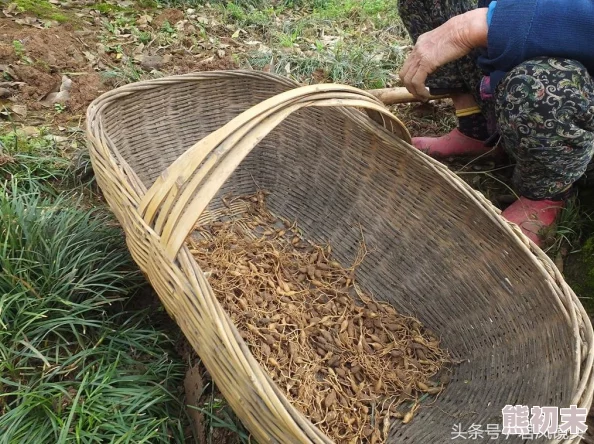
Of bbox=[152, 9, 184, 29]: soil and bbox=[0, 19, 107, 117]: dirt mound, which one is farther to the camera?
bbox=[152, 9, 184, 29]: soil

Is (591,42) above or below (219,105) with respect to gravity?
above

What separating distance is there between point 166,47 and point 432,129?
1.33 meters

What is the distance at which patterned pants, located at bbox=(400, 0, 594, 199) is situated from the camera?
50.1 inches

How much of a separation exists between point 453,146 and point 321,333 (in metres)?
0.98

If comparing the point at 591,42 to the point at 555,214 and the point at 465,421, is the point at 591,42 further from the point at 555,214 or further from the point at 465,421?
the point at 465,421

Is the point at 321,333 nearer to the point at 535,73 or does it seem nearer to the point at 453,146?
the point at 535,73

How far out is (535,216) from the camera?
63.8 inches

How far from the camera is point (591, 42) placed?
1247 millimetres

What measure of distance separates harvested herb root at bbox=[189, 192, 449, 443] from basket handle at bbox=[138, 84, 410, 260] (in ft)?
1.12

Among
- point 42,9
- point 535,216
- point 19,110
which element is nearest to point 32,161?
point 19,110

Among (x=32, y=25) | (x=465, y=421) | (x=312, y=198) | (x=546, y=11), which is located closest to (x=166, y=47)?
(x=32, y=25)

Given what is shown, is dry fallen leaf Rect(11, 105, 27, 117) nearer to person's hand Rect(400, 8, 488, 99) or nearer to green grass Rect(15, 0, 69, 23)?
green grass Rect(15, 0, 69, 23)

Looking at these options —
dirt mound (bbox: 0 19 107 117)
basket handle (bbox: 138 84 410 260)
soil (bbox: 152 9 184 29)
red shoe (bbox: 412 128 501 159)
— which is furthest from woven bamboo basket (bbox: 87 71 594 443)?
soil (bbox: 152 9 184 29)

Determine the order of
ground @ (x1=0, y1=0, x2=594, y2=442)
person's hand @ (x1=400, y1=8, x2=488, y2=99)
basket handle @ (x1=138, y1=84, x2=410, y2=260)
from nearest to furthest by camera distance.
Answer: basket handle @ (x1=138, y1=84, x2=410, y2=260)
person's hand @ (x1=400, y1=8, x2=488, y2=99)
ground @ (x1=0, y1=0, x2=594, y2=442)
